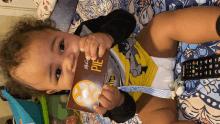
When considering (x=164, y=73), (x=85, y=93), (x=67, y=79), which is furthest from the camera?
(x=164, y=73)

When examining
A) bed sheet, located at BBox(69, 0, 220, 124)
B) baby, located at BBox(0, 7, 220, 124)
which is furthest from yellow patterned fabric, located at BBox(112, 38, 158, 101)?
bed sheet, located at BBox(69, 0, 220, 124)

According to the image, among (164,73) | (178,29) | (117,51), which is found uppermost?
(178,29)

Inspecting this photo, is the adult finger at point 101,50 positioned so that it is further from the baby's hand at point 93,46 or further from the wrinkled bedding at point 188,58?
the wrinkled bedding at point 188,58

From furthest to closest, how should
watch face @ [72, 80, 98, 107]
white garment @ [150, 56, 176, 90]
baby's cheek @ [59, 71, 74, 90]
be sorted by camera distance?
1. white garment @ [150, 56, 176, 90]
2. baby's cheek @ [59, 71, 74, 90]
3. watch face @ [72, 80, 98, 107]

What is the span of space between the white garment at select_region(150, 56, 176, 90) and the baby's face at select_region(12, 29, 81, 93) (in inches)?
17.0

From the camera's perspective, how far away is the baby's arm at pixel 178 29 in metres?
0.53

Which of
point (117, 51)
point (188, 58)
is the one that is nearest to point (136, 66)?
point (117, 51)

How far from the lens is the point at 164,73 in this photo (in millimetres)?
754

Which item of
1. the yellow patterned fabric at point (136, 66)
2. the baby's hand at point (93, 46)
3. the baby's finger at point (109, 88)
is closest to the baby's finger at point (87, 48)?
the baby's hand at point (93, 46)

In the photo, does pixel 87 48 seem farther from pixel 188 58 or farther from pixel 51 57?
pixel 188 58

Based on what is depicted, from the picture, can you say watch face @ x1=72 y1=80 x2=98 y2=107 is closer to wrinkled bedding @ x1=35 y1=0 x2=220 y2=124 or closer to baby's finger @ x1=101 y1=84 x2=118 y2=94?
baby's finger @ x1=101 y1=84 x2=118 y2=94

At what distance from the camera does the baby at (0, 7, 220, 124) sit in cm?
56

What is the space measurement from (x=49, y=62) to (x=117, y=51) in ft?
1.20

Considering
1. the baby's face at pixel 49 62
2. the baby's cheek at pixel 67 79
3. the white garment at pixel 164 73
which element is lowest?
the white garment at pixel 164 73
